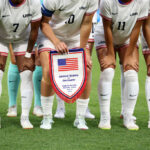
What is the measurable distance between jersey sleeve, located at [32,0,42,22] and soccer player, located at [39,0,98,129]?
0.32 ft

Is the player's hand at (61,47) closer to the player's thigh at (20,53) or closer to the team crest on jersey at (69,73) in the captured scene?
the team crest on jersey at (69,73)

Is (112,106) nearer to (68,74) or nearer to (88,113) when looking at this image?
(88,113)

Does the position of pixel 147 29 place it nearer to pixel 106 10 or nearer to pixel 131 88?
pixel 106 10

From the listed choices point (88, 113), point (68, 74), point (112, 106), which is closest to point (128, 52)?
point (68, 74)

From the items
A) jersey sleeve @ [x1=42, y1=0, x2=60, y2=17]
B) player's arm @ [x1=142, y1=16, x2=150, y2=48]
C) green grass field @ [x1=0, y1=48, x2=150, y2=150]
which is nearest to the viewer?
green grass field @ [x1=0, y1=48, x2=150, y2=150]

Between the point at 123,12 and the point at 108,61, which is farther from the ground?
the point at 123,12

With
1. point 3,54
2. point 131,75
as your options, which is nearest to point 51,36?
point 3,54

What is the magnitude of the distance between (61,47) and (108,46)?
631 mm

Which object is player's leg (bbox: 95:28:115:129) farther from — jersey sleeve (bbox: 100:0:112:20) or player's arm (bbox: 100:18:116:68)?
jersey sleeve (bbox: 100:0:112:20)

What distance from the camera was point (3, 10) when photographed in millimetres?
5062

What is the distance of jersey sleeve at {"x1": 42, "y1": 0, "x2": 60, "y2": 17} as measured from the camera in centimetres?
520

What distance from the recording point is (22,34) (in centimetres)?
541

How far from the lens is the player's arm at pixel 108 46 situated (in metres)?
5.42

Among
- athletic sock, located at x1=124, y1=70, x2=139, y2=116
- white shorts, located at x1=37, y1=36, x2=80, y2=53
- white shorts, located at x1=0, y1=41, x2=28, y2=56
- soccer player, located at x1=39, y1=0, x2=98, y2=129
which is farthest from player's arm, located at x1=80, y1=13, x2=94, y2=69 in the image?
white shorts, located at x1=0, y1=41, x2=28, y2=56
